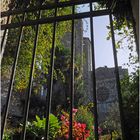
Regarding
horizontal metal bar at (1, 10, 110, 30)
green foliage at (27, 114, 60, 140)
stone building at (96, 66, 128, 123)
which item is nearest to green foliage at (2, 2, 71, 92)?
green foliage at (27, 114, 60, 140)

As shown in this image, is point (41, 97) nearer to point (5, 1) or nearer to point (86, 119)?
point (86, 119)

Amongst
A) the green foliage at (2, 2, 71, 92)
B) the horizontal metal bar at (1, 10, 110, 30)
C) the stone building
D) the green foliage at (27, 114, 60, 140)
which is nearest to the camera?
the horizontal metal bar at (1, 10, 110, 30)

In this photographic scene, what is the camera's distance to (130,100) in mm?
4074

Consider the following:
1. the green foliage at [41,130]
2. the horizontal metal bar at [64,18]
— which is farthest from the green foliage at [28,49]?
the horizontal metal bar at [64,18]

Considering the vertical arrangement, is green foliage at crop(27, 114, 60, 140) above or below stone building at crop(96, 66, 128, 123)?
below

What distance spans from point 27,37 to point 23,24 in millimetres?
4387

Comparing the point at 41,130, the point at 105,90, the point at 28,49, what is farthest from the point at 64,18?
the point at 105,90

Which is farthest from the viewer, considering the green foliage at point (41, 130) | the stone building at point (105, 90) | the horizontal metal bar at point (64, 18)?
the stone building at point (105, 90)

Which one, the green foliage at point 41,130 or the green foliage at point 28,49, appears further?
the green foliage at point 28,49

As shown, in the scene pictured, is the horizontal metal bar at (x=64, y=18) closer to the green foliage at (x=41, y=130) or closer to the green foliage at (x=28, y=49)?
the green foliage at (x=41, y=130)

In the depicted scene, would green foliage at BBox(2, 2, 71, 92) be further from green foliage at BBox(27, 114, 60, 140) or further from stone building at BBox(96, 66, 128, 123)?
stone building at BBox(96, 66, 128, 123)

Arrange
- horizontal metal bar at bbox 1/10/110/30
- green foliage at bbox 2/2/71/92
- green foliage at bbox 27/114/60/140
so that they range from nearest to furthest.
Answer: horizontal metal bar at bbox 1/10/110/30
green foliage at bbox 27/114/60/140
green foliage at bbox 2/2/71/92

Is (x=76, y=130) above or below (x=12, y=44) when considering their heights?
below

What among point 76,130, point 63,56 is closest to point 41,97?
point 63,56
